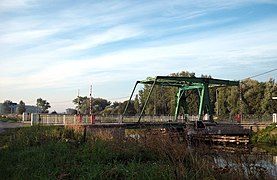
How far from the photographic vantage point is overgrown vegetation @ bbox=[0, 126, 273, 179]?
720cm

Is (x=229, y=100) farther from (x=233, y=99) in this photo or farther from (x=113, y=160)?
(x=113, y=160)

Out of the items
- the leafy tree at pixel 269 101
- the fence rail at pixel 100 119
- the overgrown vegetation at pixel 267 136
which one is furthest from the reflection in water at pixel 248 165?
the leafy tree at pixel 269 101

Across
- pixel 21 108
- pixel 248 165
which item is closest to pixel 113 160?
pixel 248 165

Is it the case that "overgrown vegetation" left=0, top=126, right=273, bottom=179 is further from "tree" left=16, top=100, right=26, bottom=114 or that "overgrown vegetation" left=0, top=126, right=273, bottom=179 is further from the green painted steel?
"tree" left=16, top=100, right=26, bottom=114

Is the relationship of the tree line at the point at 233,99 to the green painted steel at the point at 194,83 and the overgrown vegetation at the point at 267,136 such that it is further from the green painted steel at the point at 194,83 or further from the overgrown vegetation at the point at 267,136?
the overgrown vegetation at the point at 267,136

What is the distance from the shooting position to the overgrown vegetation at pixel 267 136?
33688 mm

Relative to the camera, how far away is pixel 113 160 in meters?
10.3

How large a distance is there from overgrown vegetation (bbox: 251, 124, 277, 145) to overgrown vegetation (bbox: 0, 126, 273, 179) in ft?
82.2

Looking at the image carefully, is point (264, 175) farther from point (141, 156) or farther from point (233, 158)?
point (141, 156)

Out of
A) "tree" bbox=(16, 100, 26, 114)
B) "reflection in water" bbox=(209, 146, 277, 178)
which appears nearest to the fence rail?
"reflection in water" bbox=(209, 146, 277, 178)

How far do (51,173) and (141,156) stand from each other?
3362mm

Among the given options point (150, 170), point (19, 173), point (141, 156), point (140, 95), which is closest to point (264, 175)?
point (150, 170)

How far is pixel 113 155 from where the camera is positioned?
10.9 meters

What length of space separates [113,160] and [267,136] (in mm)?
28514
